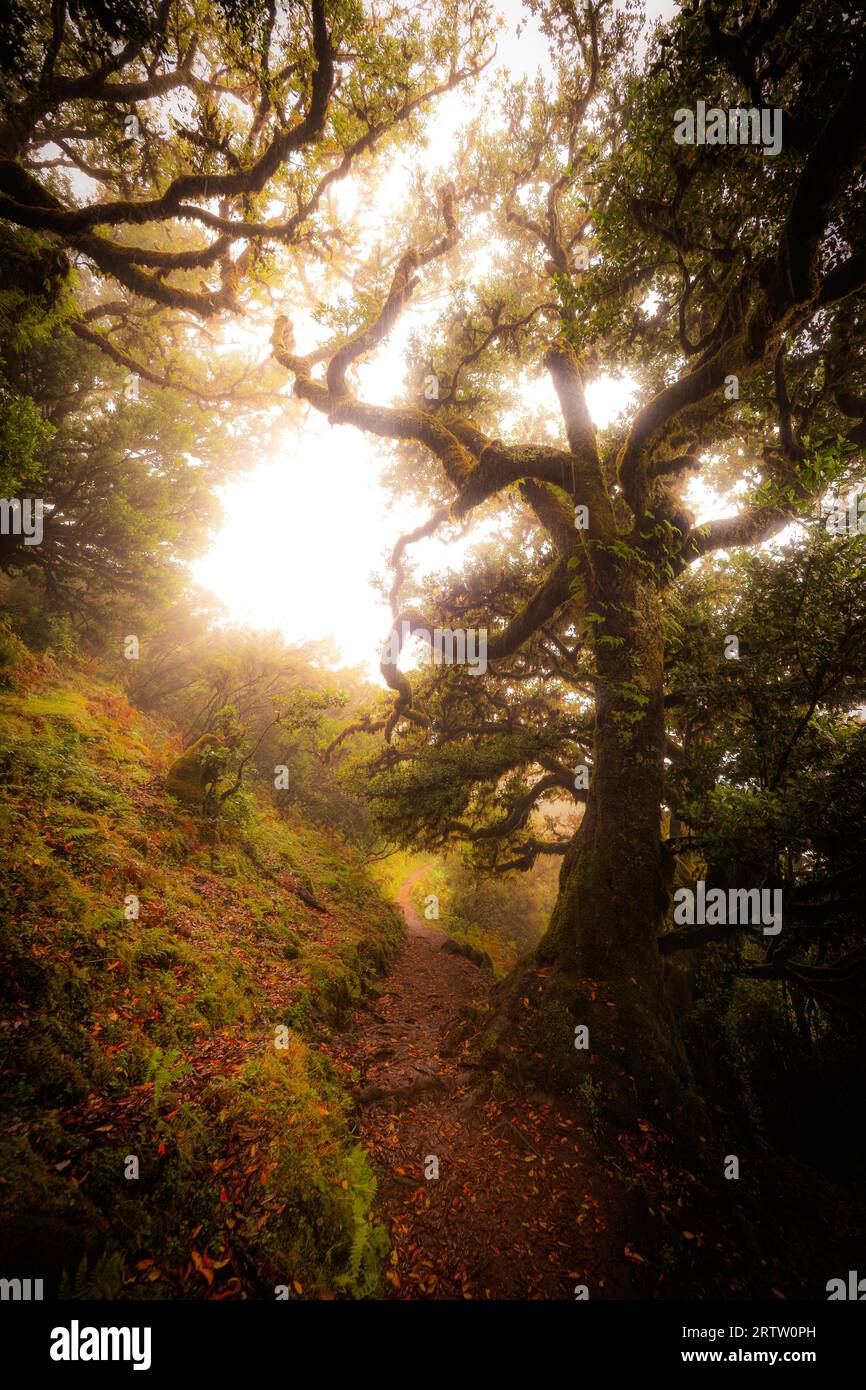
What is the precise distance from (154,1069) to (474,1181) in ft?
11.3

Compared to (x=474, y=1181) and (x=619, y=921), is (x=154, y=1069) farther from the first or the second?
(x=619, y=921)

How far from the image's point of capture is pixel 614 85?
8.97 meters

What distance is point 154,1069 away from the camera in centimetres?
432

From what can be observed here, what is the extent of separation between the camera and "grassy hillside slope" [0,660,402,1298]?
3135 millimetres

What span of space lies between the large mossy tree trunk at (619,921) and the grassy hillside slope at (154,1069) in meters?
2.76

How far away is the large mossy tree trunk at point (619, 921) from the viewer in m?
5.43

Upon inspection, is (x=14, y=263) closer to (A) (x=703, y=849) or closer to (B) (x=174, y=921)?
(B) (x=174, y=921)

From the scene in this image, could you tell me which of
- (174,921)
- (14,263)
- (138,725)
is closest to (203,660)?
(138,725)

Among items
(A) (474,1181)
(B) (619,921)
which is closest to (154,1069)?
(A) (474,1181)

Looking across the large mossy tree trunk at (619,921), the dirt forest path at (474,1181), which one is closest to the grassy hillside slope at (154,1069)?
the dirt forest path at (474,1181)

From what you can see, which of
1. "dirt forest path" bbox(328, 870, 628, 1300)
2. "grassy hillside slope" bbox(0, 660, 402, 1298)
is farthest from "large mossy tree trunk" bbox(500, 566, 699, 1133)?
"grassy hillside slope" bbox(0, 660, 402, 1298)

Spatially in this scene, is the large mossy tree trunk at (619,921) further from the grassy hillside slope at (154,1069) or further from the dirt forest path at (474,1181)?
the grassy hillside slope at (154,1069)

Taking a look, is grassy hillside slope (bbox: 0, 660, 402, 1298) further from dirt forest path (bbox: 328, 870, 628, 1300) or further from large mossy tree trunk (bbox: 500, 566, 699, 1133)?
large mossy tree trunk (bbox: 500, 566, 699, 1133)

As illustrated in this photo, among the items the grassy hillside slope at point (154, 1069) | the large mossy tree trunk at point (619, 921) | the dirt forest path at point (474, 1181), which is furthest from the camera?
the large mossy tree trunk at point (619, 921)
